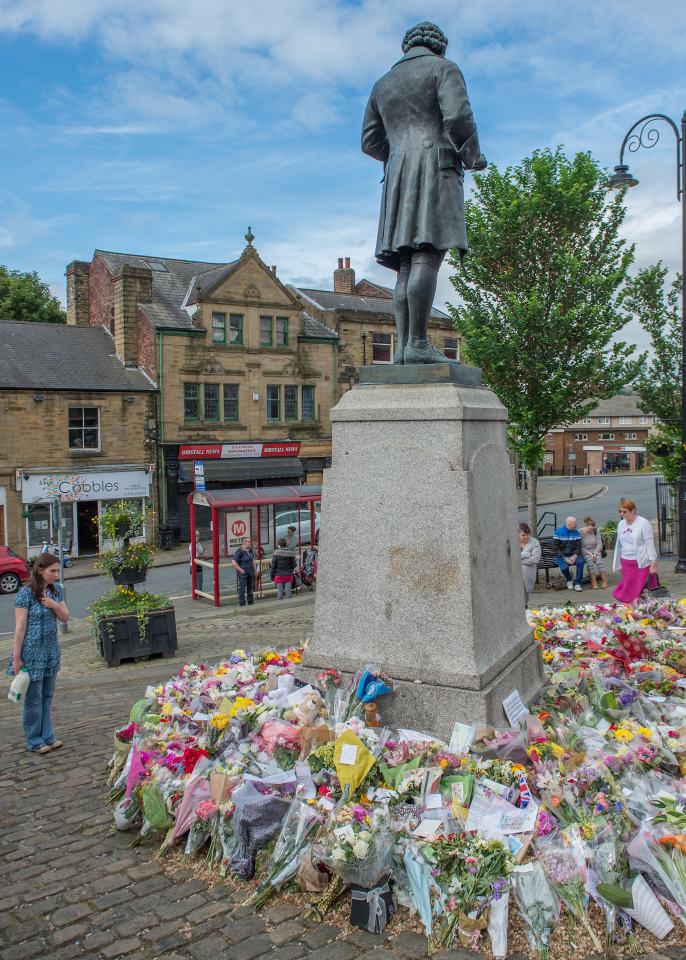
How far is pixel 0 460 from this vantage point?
87.8 feet

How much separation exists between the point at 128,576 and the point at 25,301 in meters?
31.7

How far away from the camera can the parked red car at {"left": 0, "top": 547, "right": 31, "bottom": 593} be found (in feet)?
70.7

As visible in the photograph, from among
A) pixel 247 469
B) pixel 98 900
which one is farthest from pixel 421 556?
pixel 247 469

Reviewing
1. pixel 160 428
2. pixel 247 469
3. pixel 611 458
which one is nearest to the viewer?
pixel 160 428

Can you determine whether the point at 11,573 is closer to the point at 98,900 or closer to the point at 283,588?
the point at 283,588

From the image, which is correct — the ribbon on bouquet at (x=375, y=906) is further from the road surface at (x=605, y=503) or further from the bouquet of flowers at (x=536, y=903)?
the road surface at (x=605, y=503)

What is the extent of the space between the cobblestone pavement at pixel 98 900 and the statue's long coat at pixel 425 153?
4557 mm

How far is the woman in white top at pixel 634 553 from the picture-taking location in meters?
10.3

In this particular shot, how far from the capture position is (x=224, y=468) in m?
32.4

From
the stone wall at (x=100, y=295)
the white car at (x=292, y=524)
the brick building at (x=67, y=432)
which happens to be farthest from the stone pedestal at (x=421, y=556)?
the stone wall at (x=100, y=295)

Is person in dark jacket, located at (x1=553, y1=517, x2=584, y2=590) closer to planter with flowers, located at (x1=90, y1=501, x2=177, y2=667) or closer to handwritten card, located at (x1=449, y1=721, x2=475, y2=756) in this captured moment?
planter with flowers, located at (x1=90, y1=501, x2=177, y2=667)

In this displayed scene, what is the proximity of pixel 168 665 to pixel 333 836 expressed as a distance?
7.38 meters

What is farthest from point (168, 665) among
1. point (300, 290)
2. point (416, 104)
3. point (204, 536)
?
point (300, 290)

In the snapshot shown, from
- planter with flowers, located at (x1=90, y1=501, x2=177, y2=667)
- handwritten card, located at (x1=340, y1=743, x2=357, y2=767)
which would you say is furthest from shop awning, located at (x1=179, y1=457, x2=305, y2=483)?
handwritten card, located at (x1=340, y1=743, x2=357, y2=767)
